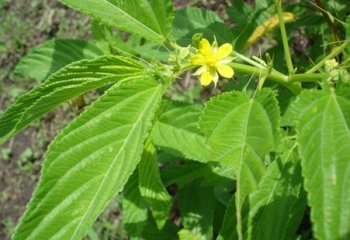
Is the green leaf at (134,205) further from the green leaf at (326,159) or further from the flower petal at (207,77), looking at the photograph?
the green leaf at (326,159)

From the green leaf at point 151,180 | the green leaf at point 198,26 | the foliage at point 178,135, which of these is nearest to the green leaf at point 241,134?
the foliage at point 178,135

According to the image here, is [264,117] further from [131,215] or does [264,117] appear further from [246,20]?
[246,20]

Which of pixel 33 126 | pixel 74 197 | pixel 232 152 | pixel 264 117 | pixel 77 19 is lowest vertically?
pixel 74 197

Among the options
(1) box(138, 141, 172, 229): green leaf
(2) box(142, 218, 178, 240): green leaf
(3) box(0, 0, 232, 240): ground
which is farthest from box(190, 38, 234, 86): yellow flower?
(3) box(0, 0, 232, 240): ground

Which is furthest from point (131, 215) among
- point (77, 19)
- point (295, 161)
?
point (77, 19)

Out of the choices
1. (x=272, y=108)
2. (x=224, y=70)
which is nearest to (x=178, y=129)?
(x=224, y=70)

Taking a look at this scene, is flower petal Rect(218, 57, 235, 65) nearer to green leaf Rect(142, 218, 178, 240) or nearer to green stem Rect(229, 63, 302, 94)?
green stem Rect(229, 63, 302, 94)
